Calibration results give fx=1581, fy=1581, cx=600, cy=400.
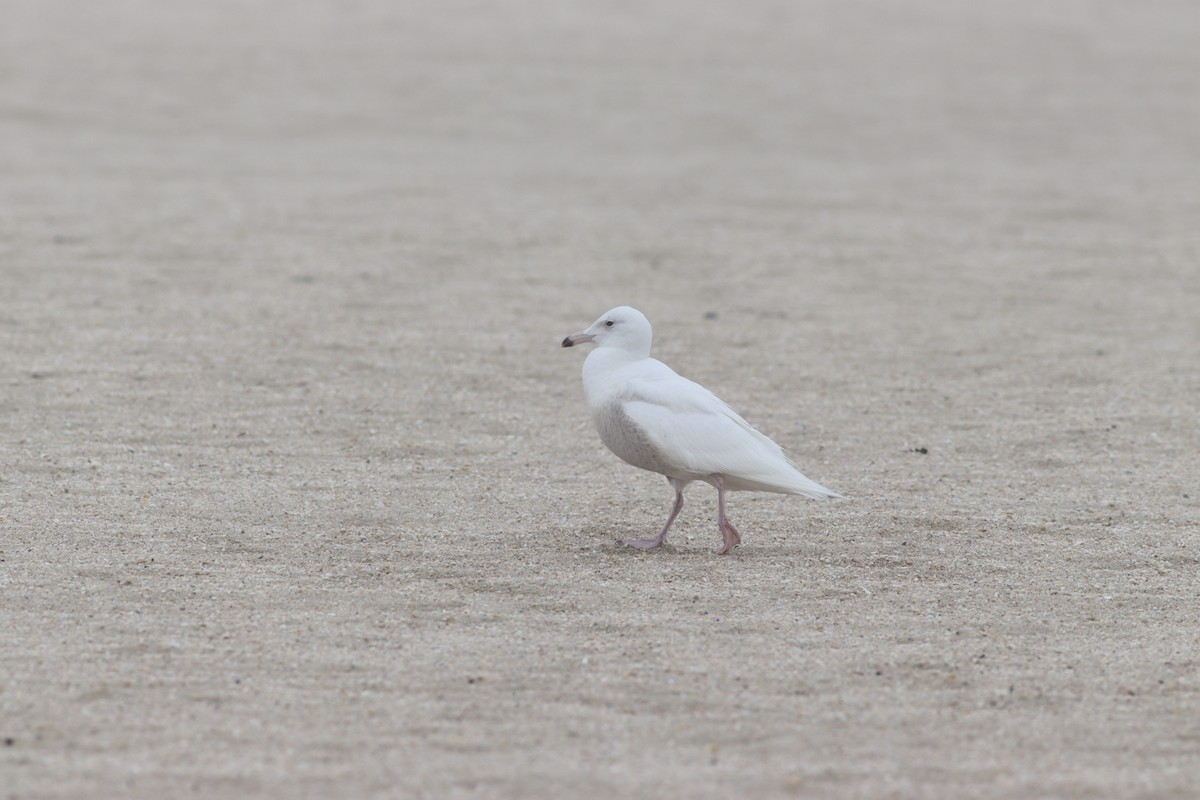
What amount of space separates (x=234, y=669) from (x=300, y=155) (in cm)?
1091

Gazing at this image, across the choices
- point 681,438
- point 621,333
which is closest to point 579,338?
point 621,333

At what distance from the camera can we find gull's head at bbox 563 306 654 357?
5539mm

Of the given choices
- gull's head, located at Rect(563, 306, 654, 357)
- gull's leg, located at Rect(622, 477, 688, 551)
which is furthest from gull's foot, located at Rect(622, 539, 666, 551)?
gull's head, located at Rect(563, 306, 654, 357)

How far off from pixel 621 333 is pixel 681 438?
55 cm

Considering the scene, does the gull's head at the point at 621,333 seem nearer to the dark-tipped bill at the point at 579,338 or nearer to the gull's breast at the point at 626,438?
the dark-tipped bill at the point at 579,338

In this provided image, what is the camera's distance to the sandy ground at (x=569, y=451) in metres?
3.85

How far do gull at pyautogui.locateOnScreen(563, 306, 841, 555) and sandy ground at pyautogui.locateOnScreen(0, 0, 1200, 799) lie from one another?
0.82ft

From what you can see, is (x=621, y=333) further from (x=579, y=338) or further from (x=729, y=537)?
(x=729, y=537)

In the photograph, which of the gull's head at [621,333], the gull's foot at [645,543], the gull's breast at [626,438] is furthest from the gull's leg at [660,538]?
the gull's head at [621,333]

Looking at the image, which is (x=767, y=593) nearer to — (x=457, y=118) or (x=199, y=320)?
(x=199, y=320)

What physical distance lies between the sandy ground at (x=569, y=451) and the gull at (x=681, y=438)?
25 cm

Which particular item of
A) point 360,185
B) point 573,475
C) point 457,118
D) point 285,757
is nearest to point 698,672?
point 285,757

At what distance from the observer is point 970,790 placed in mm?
3549

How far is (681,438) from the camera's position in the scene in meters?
5.20
